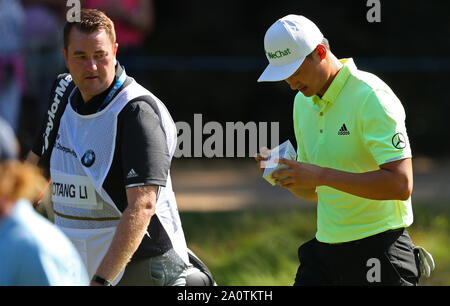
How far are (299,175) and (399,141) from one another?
1.52 feet

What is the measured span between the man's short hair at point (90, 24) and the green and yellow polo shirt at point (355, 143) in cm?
104

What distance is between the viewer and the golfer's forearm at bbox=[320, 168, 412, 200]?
4.19 metres

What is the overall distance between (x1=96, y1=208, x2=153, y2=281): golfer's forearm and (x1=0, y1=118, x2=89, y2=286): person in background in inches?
33.5

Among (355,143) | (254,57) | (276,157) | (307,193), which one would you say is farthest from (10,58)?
(355,143)

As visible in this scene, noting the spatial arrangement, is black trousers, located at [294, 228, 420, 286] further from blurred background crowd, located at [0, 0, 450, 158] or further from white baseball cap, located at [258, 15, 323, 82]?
blurred background crowd, located at [0, 0, 450, 158]

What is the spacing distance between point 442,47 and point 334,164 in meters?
7.65

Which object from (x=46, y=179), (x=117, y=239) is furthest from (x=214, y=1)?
(x=117, y=239)

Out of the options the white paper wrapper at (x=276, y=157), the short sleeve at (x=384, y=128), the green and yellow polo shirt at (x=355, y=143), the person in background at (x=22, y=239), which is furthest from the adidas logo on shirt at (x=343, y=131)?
the person in background at (x=22, y=239)

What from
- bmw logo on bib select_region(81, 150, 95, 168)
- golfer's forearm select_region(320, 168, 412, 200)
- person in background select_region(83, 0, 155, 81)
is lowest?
golfer's forearm select_region(320, 168, 412, 200)

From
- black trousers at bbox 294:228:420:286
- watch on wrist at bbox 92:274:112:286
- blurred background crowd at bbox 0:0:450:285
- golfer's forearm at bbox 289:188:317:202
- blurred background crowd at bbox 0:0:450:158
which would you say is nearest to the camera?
watch on wrist at bbox 92:274:112:286

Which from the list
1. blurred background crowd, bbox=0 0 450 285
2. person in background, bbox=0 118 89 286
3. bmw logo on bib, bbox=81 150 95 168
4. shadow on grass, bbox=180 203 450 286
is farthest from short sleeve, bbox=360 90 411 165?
blurred background crowd, bbox=0 0 450 285

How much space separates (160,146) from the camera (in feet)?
14.3

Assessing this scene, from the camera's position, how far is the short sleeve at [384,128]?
13.9 ft

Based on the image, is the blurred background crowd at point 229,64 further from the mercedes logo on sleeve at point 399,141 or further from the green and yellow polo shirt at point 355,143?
the mercedes logo on sleeve at point 399,141
